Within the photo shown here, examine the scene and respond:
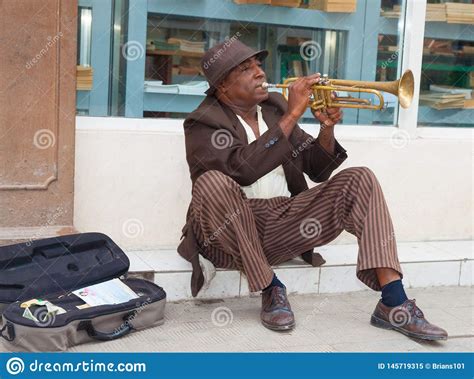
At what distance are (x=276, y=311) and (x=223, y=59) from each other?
1163mm

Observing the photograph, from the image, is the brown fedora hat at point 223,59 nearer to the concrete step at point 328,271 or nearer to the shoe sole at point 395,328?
the concrete step at point 328,271

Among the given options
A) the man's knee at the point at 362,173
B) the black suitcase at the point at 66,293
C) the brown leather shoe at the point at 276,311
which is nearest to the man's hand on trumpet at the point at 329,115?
the man's knee at the point at 362,173

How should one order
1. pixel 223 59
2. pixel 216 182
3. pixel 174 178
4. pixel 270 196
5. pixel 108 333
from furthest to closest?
pixel 174 178 < pixel 270 196 < pixel 223 59 < pixel 216 182 < pixel 108 333

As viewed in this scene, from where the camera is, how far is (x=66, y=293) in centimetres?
371

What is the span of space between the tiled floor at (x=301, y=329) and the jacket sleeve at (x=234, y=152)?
63 centimetres

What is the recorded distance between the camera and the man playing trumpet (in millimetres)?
3771

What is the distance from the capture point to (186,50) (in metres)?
4.82

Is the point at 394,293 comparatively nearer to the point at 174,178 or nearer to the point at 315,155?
the point at 315,155

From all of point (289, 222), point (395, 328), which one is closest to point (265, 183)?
point (289, 222)

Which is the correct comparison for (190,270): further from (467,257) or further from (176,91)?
(467,257)

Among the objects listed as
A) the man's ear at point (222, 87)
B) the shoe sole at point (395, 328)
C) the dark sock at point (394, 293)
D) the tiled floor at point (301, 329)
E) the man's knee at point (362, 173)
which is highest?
Result: the man's ear at point (222, 87)

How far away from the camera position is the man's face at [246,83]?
4078 millimetres

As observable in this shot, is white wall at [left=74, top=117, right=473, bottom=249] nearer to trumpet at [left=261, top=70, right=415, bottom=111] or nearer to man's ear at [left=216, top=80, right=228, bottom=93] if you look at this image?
man's ear at [left=216, top=80, right=228, bottom=93]

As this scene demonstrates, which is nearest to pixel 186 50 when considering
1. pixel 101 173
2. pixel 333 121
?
pixel 101 173
